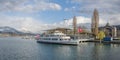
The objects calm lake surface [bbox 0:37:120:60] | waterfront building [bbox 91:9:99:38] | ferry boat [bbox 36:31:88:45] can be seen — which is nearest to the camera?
calm lake surface [bbox 0:37:120:60]

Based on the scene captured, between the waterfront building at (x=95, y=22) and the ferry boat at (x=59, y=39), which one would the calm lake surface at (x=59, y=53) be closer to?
the ferry boat at (x=59, y=39)

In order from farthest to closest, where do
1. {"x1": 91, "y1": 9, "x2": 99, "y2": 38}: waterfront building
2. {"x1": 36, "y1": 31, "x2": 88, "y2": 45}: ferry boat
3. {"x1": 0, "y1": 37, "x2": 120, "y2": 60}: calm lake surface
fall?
1. {"x1": 91, "y1": 9, "x2": 99, "y2": 38}: waterfront building
2. {"x1": 36, "y1": 31, "x2": 88, "y2": 45}: ferry boat
3. {"x1": 0, "y1": 37, "x2": 120, "y2": 60}: calm lake surface

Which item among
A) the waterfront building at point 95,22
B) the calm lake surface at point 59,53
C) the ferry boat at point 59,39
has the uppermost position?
the waterfront building at point 95,22

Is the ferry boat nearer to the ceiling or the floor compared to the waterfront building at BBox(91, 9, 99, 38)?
nearer to the floor

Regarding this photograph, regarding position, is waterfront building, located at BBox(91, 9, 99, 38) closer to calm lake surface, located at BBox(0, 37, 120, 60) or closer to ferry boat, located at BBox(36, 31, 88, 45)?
ferry boat, located at BBox(36, 31, 88, 45)

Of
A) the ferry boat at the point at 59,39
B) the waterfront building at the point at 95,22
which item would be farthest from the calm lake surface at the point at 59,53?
the waterfront building at the point at 95,22

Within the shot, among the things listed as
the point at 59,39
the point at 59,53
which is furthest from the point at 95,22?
the point at 59,53

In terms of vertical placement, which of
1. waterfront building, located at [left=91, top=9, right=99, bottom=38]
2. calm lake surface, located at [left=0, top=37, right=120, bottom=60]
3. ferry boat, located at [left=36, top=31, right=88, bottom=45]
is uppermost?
waterfront building, located at [left=91, top=9, right=99, bottom=38]

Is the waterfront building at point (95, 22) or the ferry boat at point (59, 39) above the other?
the waterfront building at point (95, 22)

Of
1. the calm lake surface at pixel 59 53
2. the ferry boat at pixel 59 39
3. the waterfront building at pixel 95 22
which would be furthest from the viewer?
the waterfront building at pixel 95 22

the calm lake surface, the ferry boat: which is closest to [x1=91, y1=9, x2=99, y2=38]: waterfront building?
the ferry boat

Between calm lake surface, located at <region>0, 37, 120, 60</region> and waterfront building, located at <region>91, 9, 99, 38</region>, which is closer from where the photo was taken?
calm lake surface, located at <region>0, 37, 120, 60</region>

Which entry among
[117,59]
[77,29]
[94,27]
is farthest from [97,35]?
[117,59]

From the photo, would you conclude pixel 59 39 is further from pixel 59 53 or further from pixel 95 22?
pixel 95 22
